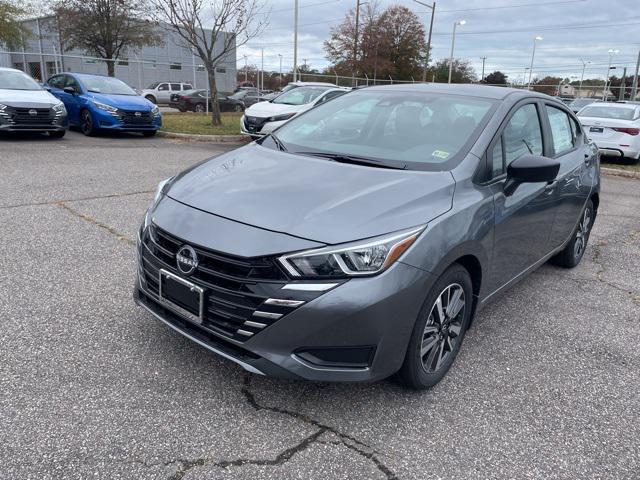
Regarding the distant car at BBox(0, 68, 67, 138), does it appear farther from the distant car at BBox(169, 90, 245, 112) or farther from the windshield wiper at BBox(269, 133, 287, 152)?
the distant car at BBox(169, 90, 245, 112)

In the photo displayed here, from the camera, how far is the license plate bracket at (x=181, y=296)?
253 cm

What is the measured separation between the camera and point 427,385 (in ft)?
9.37

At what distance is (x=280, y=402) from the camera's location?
8.95 ft

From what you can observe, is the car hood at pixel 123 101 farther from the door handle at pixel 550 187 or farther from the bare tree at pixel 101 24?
the bare tree at pixel 101 24

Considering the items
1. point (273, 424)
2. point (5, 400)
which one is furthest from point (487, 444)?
point (5, 400)

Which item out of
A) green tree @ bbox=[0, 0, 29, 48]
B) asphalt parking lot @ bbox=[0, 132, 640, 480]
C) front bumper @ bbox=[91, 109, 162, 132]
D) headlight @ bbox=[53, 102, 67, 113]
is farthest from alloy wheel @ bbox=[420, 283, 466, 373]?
green tree @ bbox=[0, 0, 29, 48]

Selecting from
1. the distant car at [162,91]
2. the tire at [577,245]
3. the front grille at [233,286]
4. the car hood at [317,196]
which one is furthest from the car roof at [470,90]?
the distant car at [162,91]

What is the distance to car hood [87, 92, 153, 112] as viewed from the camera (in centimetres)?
1243

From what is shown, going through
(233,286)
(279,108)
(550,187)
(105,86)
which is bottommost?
(233,286)

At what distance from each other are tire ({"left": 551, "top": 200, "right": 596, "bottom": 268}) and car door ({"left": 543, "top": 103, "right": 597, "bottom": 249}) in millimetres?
275

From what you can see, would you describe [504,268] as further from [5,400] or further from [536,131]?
[5,400]

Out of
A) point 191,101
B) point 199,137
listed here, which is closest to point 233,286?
point 199,137

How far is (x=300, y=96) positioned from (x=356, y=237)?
12.3 meters

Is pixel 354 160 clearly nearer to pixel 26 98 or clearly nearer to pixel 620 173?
pixel 26 98
